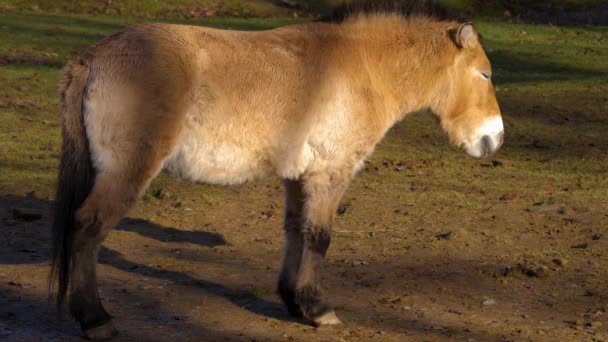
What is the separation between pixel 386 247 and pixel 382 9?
207 cm

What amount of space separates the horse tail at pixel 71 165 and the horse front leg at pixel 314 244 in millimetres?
1366

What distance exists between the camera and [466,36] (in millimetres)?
6406

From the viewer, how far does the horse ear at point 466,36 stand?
6.38 m

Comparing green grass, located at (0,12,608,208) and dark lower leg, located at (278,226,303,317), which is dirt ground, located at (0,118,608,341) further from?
green grass, located at (0,12,608,208)

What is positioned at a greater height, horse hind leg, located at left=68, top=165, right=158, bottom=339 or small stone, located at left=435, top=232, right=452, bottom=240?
horse hind leg, located at left=68, top=165, right=158, bottom=339

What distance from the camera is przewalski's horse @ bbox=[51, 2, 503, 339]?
→ 17.9 feet

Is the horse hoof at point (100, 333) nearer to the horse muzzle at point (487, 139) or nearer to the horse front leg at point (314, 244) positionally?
the horse front leg at point (314, 244)

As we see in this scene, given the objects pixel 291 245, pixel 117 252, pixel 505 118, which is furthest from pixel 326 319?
pixel 505 118

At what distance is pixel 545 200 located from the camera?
9.09m

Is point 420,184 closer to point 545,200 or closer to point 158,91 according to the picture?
point 545,200

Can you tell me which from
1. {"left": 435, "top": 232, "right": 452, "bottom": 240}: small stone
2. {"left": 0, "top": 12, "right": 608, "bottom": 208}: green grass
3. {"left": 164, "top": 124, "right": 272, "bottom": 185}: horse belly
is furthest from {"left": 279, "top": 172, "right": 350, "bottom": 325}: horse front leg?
{"left": 435, "top": 232, "right": 452, "bottom": 240}: small stone

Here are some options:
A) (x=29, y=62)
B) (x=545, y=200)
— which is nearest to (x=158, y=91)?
(x=545, y=200)

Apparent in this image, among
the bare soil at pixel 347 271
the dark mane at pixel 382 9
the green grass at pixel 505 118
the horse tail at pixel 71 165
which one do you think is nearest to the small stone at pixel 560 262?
the bare soil at pixel 347 271

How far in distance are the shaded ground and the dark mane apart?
1.86 metres
